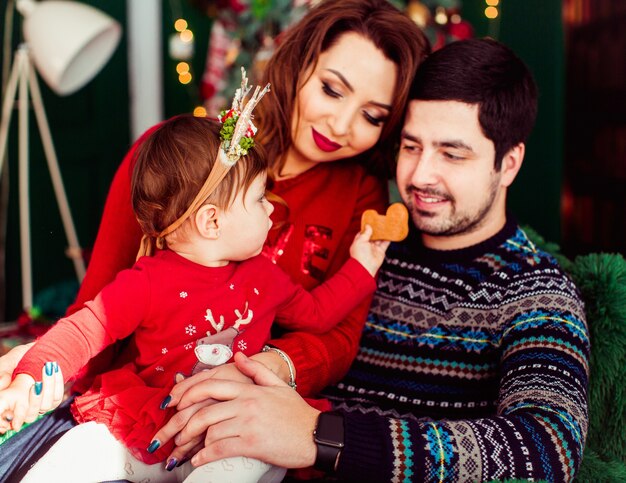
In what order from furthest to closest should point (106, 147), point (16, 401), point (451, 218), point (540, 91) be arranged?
point (106, 147), point (540, 91), point (451, 218), point (16, 401)

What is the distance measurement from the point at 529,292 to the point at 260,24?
99.6 inches

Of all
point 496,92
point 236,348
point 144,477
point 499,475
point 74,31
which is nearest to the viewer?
point 499,475

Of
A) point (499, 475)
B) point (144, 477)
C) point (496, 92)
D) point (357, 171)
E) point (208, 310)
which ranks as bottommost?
point (144, 477)

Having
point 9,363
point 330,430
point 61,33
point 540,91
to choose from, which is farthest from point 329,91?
point 540,91

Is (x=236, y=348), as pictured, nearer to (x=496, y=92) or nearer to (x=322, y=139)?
(x=322, y=139)

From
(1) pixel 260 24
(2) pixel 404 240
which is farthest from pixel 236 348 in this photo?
(1) pixel 260 24

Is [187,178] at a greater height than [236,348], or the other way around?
[187,178]

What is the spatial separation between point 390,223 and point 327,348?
0.36m

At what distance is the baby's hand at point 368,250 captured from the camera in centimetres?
176

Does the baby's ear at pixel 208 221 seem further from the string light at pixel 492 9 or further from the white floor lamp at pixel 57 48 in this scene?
the string light at pixel 492 9

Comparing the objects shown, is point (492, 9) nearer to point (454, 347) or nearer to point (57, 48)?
point (57, 48)

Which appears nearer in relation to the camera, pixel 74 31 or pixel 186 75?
pixel 74 31

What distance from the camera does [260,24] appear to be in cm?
367

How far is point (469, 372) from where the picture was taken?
1.69 metres
